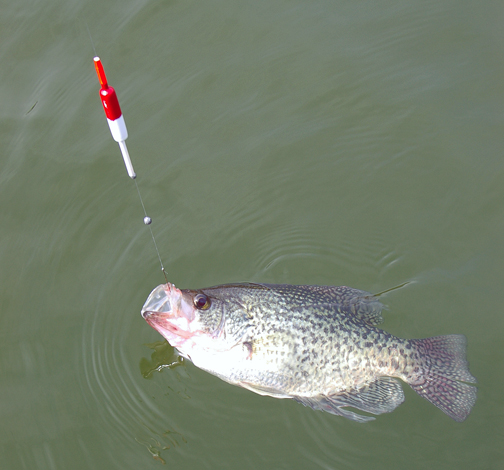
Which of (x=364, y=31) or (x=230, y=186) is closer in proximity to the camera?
(x=230, y=186)

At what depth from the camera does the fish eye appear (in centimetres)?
450

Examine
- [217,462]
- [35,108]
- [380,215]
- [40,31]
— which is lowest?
[217,462]

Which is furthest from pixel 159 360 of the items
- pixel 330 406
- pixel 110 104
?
pixel 110 104

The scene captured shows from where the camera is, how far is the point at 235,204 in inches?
250

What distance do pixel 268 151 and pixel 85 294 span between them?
107 inches

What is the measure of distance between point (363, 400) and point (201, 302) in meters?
1.59

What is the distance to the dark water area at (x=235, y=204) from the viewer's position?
16.3 feet

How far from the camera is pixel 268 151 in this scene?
6.66 meters

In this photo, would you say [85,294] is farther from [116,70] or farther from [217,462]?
[116,70]

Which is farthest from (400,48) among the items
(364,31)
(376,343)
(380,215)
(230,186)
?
(376,343)

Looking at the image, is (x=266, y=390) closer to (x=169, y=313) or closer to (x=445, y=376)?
(x=169, y=313)

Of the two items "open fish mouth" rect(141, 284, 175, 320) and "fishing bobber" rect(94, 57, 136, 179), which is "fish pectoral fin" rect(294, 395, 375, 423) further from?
"fishing bobber" rect(94, 57, 136, 179)

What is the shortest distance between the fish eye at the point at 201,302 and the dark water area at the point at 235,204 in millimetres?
1035

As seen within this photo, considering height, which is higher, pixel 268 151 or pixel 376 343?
pixel 268 151
